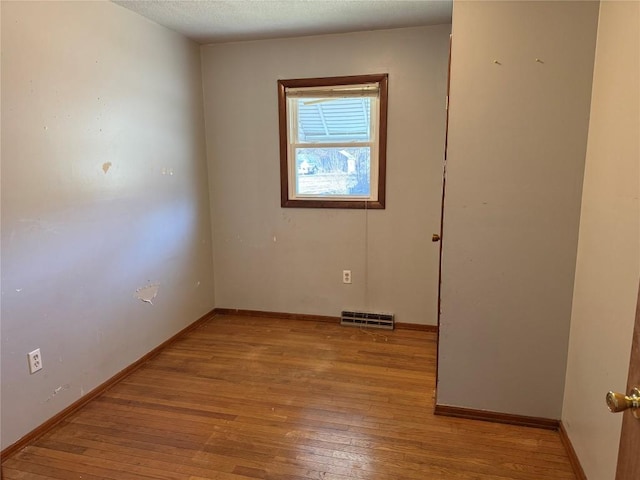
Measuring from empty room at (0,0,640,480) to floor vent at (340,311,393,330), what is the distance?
19 mm

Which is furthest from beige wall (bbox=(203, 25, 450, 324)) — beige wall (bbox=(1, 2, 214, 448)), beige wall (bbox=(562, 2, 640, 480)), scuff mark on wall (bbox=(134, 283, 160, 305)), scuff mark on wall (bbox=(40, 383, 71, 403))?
scuff mark on wall (bbox=(40, 383, 71, 403))

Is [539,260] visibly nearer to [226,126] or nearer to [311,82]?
[311,82]

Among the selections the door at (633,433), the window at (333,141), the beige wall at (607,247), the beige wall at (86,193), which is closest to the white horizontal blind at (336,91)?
the window at (333,141)

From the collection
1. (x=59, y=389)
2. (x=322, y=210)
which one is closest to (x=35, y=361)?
(x=59, y=389)

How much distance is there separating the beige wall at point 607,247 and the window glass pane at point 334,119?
69.3 inches

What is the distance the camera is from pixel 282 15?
281 centimetres

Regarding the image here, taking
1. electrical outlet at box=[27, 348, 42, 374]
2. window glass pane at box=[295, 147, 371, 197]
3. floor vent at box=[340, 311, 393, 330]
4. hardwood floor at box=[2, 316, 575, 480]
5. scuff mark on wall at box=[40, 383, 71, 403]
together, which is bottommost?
hardwood floor at box=[2, 316, 575, 480]

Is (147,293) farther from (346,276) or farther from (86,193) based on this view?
(346,276)

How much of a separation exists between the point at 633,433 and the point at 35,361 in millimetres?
2437

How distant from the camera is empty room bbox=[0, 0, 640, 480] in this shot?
1.85m

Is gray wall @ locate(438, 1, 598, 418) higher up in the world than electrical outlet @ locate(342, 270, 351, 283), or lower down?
higher up

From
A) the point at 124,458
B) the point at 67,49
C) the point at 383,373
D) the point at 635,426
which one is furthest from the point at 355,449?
the point at 67,49

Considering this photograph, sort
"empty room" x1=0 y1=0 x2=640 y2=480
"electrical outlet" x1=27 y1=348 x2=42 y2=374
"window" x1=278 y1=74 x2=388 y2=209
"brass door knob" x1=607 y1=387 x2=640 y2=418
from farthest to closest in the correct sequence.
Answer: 1. "window" x1=278 y1=74 x2=388 y2=209
2. "electrical outlet" x1=27 y1=348 x2=42 y2=374
3. "empty room" x1=0 y1=0 x2=640 y2=480
4. "brass door knob" x1=607 y1=387 x2=640 y2=418

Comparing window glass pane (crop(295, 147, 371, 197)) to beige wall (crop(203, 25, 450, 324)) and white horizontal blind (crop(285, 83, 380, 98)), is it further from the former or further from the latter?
white horizontal blind (crop(285, 83, 380, 98))
